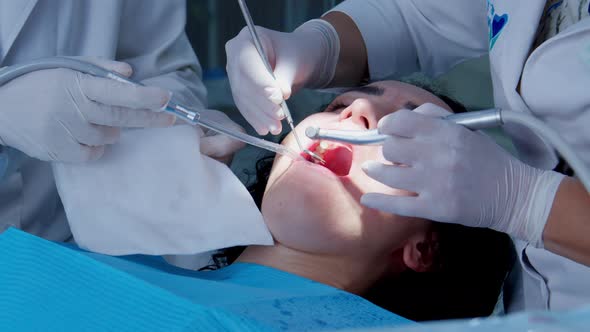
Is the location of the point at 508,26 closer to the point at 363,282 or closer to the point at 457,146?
the point at 457,146

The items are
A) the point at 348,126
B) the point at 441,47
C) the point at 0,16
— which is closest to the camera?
the point at 348,126

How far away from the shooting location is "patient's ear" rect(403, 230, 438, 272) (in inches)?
58.2

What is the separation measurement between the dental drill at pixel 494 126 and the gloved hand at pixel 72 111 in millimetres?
364

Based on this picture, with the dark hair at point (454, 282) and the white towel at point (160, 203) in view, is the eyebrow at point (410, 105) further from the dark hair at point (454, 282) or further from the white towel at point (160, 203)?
the white towel at point (160, 203)

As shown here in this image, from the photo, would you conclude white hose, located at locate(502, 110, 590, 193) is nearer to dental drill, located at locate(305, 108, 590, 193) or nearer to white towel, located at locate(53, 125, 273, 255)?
dental drill, located at locate(305, 108, 590, 193)

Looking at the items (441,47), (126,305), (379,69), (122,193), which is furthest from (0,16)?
(441,47)

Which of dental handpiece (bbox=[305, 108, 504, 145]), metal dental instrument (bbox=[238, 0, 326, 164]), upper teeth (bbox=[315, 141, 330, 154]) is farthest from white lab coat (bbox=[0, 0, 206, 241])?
dental handpiece (bbox=[305, 108, 504, 145])

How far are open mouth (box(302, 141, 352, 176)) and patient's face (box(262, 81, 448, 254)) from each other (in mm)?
11

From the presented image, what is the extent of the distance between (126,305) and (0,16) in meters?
0.86

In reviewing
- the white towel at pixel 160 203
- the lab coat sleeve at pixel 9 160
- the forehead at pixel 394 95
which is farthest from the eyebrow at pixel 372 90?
the lab coat sleeve at pixel 9 160

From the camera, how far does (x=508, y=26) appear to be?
1.36 metres

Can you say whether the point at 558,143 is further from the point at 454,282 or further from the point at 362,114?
the point at 454,282

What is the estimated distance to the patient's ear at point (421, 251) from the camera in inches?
58.2

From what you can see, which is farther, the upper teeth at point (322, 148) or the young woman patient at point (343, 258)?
the upper teeth at point (322, 148)
